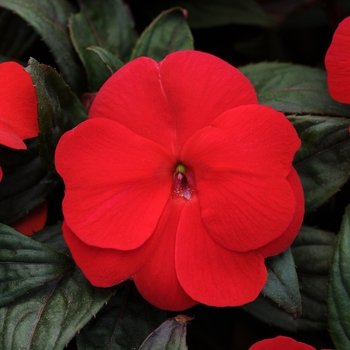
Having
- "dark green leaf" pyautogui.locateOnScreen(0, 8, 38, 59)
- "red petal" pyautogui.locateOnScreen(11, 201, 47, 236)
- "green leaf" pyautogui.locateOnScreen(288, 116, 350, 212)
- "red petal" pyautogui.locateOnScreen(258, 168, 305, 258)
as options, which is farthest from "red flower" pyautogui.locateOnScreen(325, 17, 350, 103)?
"dark green leaf" pyautogui.locateOnScreen(0, 8, 38, 59)

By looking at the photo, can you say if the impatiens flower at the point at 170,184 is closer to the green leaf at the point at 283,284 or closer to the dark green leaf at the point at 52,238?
the green leaf at the point at 283,284

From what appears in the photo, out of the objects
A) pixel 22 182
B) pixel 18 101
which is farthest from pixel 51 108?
pixel 22 182

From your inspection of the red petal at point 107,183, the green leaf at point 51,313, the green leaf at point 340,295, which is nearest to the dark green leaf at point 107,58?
the red petal at point 107,183

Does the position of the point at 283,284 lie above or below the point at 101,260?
below

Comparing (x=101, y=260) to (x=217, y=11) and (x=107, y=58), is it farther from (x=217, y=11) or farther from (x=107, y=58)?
(x=217, y=11)

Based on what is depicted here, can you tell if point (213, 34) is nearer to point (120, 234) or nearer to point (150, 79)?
point (150, 79)
